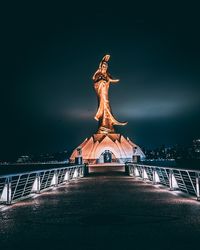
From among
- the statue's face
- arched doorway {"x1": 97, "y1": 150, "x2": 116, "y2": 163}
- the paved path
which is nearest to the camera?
the paved path

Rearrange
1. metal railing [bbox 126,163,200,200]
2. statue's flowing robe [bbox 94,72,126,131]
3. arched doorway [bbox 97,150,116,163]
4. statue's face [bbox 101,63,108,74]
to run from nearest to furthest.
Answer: metal railing [bbox 126,163,200,200], statue's face [bbox 101,63,108,74], statue's flowing robe [bbox 94,72,126,131], arched doorway [bbox 97,150,116,163]

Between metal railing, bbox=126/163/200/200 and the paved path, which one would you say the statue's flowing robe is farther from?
the paved path

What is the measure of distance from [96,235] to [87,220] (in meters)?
1.53

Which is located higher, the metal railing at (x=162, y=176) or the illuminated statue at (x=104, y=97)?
the illuminated statue at (x=104, y=97)

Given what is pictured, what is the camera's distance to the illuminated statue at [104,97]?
180ft

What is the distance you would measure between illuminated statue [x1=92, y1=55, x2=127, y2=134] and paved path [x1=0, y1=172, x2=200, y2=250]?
45624 millimetres

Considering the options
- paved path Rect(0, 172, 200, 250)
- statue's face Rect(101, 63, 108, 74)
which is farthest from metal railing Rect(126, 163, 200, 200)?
statue's face Rect(101, 63, 108, 74)

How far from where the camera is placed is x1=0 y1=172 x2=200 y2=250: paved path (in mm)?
5344

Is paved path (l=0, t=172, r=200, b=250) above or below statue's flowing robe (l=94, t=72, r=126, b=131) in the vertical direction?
below

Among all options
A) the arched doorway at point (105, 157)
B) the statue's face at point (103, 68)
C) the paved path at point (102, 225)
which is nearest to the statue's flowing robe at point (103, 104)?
the statue's face at point (103, 68)

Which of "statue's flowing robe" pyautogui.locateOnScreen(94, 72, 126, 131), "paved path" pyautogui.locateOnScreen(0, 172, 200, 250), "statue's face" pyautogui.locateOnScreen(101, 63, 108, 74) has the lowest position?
"paved path" pyautogui.locateOnScreen(0, 172, 200, 250)

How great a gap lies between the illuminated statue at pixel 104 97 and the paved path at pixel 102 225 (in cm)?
4562

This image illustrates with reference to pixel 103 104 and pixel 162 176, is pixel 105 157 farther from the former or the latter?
pixel 162 176

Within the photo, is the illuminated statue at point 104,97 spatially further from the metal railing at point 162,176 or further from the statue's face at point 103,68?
the metal railing at point 162,176
